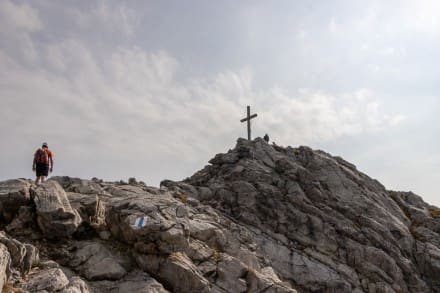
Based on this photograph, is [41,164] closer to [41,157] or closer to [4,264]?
[41,157]

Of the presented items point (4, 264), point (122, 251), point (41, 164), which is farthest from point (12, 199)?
point (4, 264)

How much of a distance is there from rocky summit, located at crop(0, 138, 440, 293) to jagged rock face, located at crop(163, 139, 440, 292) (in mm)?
117

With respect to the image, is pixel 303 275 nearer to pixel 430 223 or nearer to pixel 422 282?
pixel 422 282

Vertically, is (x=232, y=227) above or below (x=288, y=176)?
below

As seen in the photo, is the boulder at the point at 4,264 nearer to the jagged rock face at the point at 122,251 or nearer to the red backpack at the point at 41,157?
the jagged rock face at the point at 122,251

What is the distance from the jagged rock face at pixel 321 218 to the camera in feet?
96.6

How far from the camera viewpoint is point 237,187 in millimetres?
36500

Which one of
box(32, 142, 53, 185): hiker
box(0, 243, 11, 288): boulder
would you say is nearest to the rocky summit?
box(0, 243, 11, 288): boulder

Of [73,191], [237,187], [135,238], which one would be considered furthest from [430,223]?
[73,191]

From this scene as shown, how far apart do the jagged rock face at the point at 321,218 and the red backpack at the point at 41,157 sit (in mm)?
14015

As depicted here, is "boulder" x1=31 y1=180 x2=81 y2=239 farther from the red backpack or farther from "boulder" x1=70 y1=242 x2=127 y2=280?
the red backpack

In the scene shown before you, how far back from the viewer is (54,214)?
66.5ft

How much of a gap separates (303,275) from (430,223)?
2018cm

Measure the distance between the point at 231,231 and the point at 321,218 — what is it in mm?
10874
